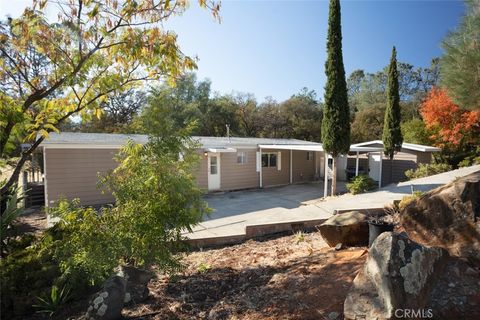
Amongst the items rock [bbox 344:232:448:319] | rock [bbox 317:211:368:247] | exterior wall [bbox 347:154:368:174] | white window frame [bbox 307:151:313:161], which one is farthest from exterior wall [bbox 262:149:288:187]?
rock [bbox 344:232:448:319]

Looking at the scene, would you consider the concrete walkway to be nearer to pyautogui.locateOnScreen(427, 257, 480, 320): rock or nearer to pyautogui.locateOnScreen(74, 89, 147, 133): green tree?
pyautogui.locateOnScreen(427, 257, 480, 320): rock

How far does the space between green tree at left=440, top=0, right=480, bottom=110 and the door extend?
25.6 ft

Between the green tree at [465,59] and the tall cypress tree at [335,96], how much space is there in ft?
11.8

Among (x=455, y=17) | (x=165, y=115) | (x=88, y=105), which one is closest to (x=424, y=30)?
(x=455, y=17)

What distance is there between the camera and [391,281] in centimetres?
243

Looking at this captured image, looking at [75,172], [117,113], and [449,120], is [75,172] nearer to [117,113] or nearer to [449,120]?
[117,113]

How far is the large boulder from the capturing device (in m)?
3.42

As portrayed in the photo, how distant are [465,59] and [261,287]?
782cm

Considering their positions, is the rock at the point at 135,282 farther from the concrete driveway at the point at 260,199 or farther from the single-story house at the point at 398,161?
the single-story house at the point at 398,161

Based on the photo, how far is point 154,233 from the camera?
354 centimetres

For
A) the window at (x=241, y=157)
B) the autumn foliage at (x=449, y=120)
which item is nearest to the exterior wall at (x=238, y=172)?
the window at (x=241, y=157)

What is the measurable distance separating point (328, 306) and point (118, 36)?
3993 millimetres

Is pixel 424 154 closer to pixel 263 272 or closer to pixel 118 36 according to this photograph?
pixel 263 272

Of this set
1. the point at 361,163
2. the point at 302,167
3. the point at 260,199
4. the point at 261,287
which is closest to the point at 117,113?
the point at 302,167
